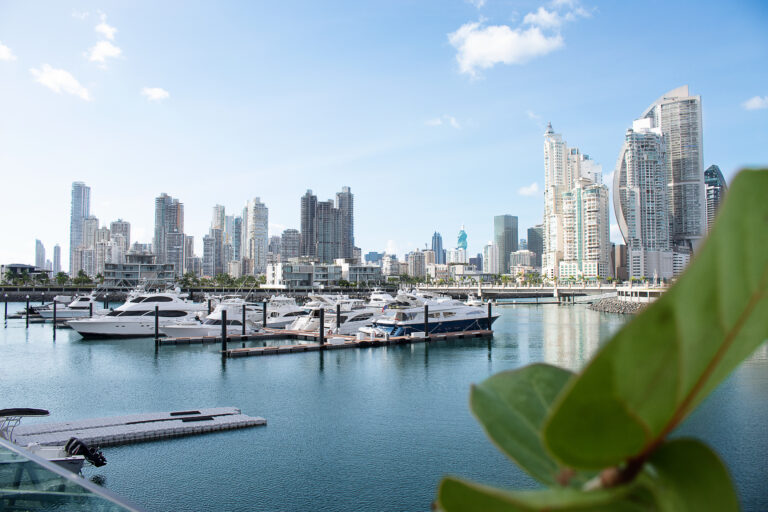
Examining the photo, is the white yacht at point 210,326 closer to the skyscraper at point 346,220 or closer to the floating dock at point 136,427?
the floating dock at point 136,427

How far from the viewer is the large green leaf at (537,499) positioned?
1.88 ft

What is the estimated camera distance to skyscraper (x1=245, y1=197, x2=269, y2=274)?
181m

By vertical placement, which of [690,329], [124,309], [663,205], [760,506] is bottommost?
[760,506]

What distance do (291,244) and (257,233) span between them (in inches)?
1145

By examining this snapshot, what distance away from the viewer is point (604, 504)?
60 centimetres

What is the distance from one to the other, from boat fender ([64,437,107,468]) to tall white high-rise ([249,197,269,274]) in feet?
555

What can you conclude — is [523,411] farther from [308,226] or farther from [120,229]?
[120,229]

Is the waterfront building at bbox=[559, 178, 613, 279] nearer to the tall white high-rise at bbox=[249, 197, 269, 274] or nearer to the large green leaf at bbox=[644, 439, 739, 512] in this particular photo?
the tall white high-rise at bbox=[249, 197, 269, 274]

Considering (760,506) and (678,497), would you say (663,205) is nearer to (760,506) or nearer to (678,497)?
(760,506)

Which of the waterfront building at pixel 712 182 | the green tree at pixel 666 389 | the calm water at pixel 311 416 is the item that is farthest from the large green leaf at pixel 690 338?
the waterfront building at pixel 712 182

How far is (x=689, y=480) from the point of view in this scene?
0.66 metres

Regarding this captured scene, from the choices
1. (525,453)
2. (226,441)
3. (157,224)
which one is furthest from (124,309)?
(157,224)

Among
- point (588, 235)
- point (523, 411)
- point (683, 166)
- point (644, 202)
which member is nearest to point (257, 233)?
point (588, 235)

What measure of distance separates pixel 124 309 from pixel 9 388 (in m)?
14.3
